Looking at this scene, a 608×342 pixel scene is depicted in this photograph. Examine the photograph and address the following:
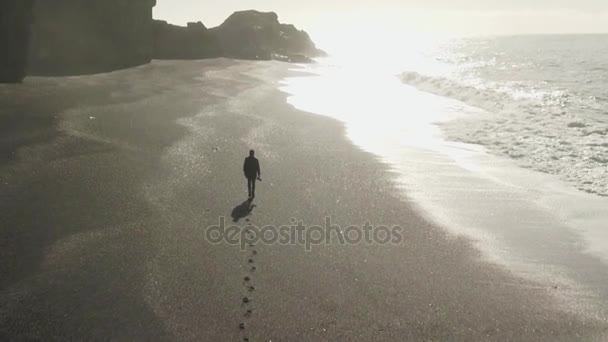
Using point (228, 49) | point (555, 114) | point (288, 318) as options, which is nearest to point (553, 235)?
point (288, 318)

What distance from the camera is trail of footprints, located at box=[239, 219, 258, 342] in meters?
6.73

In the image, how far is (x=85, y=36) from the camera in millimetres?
37375

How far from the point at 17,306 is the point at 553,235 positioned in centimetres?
1052

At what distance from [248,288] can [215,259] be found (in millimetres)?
1222

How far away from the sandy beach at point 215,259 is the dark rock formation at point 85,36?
20615 mm

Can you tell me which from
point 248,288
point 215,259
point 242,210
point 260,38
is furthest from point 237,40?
point 248,288

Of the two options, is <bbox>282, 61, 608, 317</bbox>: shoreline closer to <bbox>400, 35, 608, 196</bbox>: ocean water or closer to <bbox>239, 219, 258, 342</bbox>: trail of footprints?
<bbox>400, 35, 608, 196</bbox>: ocean water

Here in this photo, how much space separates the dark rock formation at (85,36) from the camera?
33.8m

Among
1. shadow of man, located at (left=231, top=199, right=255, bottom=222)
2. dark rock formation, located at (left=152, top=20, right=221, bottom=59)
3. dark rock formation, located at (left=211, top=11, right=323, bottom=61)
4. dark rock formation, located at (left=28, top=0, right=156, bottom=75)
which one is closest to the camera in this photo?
shadow of man, located at (left=231, top=199, right=255, bottom=222)

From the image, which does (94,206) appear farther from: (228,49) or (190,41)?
(228,49)

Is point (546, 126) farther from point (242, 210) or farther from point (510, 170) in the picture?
point (242, 210)

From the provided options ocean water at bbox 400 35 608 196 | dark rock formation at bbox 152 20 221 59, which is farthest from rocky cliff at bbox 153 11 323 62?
ocean water at bbox 400 35 608 196

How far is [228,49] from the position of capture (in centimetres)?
8456

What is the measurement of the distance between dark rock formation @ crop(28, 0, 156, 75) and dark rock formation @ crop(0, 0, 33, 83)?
5.99m
